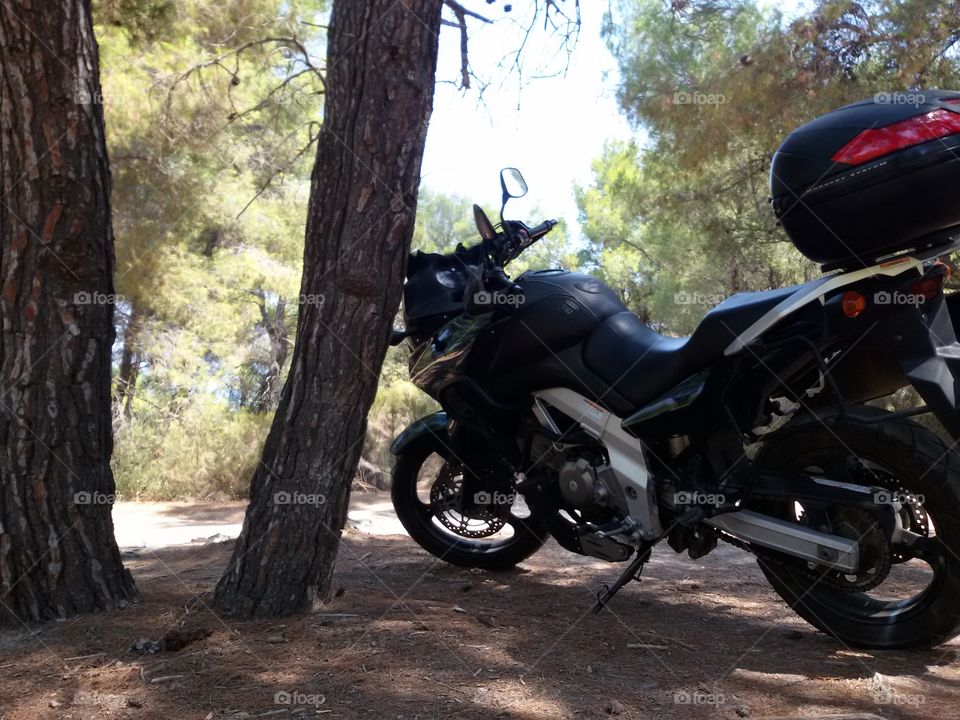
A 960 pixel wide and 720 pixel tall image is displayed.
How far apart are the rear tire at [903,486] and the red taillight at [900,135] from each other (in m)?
0.93

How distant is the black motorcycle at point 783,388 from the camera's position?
125 inches

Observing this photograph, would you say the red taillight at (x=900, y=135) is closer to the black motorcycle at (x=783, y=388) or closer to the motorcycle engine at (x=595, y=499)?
the black motorcycle at (x=783, y=388)

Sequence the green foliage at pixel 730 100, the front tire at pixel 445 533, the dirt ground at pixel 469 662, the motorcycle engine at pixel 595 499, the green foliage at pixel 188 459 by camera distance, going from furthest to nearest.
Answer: the green foliage at pixel 188 459, the green foliage at pixel 730 100, the front tire at pixel 445 533, the motorcycle engine at pixel 595 499, the dirt ground at pixel 469 662

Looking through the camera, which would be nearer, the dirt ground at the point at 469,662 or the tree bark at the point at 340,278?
the dirt ground at the point at 469,662

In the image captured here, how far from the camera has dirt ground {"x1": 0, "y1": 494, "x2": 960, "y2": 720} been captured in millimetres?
2842

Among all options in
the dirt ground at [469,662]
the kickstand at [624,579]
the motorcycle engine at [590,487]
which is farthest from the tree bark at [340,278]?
the kickstand at [624,579]

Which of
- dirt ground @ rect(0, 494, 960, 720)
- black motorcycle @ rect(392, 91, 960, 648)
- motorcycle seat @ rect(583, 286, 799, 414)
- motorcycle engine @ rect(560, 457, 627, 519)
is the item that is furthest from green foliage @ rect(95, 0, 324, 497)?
dirt ground @ rect(0, 494, 960, 720)

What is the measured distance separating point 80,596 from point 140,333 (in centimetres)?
1152

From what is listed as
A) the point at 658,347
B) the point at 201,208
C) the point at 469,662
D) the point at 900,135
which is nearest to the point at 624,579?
the point at 469,662

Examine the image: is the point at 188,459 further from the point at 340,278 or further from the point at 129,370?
the point at 340,278

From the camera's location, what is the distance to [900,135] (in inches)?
124

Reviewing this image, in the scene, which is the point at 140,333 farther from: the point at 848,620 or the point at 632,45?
the point at 848,620

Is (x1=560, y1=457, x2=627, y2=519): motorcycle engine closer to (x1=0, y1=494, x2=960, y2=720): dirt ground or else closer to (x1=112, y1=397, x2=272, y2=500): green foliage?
(x1=0, y1=494, x2=960, y2=720): dirt ground

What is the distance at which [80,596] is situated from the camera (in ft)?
12.2
